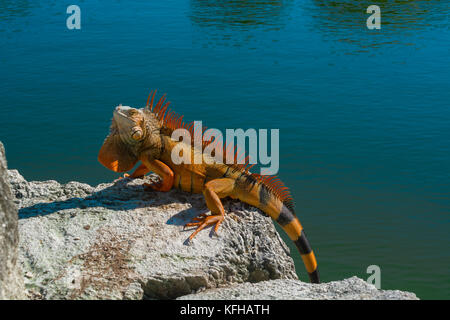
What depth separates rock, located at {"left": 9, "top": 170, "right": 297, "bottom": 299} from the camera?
5.16m

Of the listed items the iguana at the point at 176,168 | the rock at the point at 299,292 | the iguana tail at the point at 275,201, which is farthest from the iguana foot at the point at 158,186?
the rock at the point at 299,292

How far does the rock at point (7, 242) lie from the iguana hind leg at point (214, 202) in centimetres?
194

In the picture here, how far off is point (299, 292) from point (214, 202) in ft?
4.54

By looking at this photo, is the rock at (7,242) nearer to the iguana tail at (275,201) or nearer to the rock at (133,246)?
the rock at (133,246)

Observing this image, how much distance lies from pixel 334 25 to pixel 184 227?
1322 centimetres

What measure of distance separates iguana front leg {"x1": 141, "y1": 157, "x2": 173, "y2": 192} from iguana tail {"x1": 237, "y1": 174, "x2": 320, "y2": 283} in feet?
2.66

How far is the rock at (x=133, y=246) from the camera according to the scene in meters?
5.16

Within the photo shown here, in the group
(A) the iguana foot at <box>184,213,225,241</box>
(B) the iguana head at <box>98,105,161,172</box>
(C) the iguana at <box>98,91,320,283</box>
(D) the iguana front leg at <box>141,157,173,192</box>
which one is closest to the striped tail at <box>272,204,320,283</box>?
(C) the iguana at <box>98,91,320,283</box>

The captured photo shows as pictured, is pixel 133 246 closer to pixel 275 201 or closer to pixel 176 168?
pixel 176 168

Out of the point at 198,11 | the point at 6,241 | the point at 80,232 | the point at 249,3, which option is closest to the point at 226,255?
the point at 80,232

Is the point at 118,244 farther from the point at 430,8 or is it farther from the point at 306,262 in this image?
the point at 430,8

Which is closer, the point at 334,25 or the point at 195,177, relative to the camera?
the point at 195,177

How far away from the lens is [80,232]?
568 centimetres

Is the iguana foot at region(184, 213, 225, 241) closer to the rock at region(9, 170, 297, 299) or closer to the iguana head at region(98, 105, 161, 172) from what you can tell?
the rock at region(9, 170, 297, 299)
